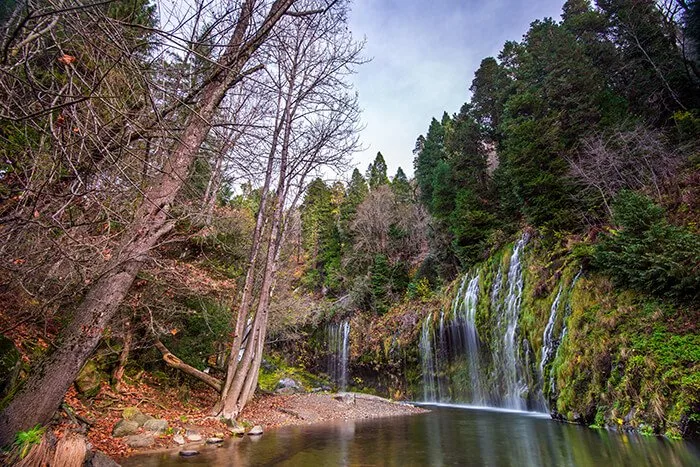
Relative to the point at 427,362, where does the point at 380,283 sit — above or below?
above

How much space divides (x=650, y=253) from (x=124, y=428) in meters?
→ 10.4

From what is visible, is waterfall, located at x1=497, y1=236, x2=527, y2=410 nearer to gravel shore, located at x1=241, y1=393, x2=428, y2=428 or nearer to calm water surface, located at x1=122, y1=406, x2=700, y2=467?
gravel shore, located at x1=241, y1=393, x2=428, y2=428

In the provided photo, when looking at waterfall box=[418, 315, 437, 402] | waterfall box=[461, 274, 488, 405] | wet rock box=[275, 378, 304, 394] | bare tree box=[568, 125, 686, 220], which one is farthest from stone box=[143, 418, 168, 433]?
waterfall box=[418, 315, 437, 402]

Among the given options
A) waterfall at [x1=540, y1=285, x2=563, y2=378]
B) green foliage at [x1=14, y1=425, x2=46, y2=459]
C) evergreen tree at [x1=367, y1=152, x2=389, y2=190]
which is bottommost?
green foliage at [x1=14, y1=425, x2=46, y2=459]

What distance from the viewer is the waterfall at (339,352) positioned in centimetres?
2011

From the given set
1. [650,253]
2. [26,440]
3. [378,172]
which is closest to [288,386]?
[26,440]

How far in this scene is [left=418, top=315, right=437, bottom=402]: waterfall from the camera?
15.9 m

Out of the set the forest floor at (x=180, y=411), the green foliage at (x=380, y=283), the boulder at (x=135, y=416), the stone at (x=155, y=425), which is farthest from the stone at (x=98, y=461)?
the green foliage at (x=380, y=283)

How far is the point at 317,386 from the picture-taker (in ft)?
62.1

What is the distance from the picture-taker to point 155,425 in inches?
245

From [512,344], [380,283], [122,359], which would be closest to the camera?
[122,359]

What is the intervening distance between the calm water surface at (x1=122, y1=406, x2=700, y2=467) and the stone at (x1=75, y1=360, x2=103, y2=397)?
8.31 feet

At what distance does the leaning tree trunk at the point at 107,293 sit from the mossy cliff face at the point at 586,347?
315 inches

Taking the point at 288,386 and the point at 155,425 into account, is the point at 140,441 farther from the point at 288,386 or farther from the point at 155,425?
the point at 288,386
